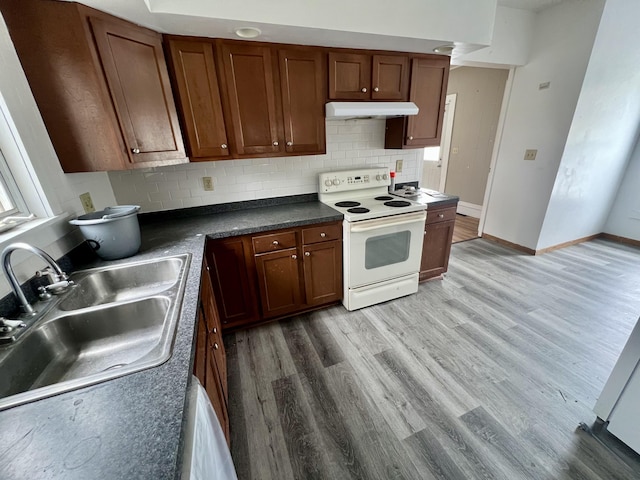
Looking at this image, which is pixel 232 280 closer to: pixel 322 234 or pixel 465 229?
pixel 322 234

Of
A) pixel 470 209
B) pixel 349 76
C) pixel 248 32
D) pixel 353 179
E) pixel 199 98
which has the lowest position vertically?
pixel 470 209

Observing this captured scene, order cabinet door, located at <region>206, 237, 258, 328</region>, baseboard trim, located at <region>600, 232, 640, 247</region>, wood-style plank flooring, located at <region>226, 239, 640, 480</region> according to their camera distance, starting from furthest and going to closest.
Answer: baseboard trim, located at <region>600, 232, 640, 247</region> → cabinet door, located at <region>206, 237, 258, 328</region> → wood-style plank flooring, located at <region>226, 239, 640, 480</region>

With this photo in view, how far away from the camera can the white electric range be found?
212 cm

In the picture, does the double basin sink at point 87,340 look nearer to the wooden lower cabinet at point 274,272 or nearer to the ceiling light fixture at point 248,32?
the wooden lower cabinet at point 274,272

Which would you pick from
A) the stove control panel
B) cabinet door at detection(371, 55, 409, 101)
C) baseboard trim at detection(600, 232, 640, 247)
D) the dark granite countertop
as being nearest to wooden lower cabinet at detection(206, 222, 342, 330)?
the stove control panel

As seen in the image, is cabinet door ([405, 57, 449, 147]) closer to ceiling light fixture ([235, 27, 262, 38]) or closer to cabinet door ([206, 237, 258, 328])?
ceiling light fixture ([235, 27, 262, 38])

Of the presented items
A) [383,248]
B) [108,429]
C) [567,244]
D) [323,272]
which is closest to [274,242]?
[323,272]

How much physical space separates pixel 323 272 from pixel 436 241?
3.97 ft

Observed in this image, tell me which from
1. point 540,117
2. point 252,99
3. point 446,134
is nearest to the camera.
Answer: point 252,99

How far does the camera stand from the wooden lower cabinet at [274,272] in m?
1.89

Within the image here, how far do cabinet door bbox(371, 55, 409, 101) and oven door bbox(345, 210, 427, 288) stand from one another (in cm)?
99

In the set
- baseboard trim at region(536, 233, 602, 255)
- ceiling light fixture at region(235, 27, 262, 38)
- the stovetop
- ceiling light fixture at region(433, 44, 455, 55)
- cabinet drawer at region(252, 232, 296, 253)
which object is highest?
ceiling light fixture at region(433, 44, 455, 55)

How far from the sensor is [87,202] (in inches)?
61.8

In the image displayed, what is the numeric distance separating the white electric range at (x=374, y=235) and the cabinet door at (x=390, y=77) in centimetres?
64
